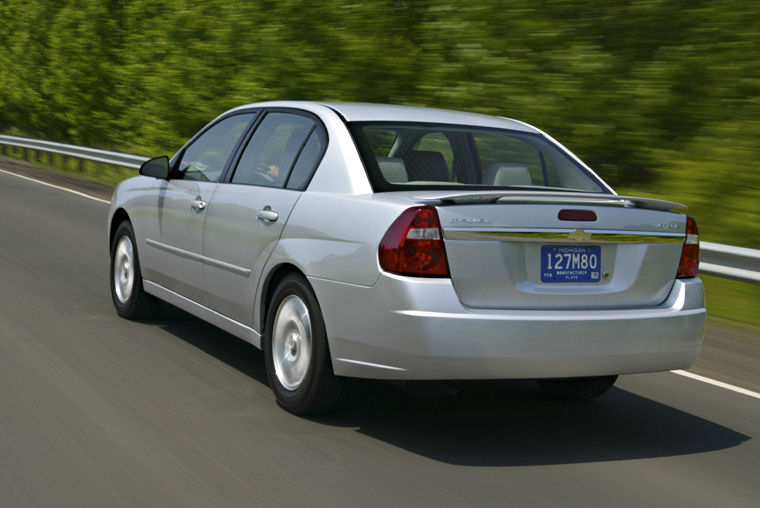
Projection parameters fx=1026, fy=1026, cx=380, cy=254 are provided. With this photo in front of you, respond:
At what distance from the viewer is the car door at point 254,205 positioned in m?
5.40

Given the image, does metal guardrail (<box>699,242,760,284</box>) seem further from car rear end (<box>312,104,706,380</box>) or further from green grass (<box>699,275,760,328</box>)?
car rear end (<box>312,104,706,380</box>)

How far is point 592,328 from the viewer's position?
4.59 metres

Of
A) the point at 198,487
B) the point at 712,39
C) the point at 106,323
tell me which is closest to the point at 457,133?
the point at 198,487

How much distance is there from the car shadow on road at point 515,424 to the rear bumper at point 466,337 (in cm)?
21

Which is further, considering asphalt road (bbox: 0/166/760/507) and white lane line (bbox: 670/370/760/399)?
white lane line (bbox: 670/370/760/399)

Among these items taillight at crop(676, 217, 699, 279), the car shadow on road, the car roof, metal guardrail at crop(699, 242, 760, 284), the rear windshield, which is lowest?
the car shadow on road

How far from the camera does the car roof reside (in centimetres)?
553

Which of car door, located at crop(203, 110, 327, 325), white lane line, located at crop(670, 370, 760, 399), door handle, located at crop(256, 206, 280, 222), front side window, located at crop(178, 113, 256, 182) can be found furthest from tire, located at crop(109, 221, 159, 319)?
white lane line, located at crop(670, 370, 760, 399)

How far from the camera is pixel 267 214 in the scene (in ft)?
17.8

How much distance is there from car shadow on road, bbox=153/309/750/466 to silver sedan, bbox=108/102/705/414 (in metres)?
0.19

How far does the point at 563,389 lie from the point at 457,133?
60.9 inches

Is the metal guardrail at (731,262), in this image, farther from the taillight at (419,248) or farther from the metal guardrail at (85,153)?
the metal guardrail at (85,153)

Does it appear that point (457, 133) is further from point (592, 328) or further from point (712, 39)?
point (712, 39)

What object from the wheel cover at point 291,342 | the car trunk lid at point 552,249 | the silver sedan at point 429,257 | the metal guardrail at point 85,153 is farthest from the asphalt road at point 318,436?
the metal guardrail at point 85,153
